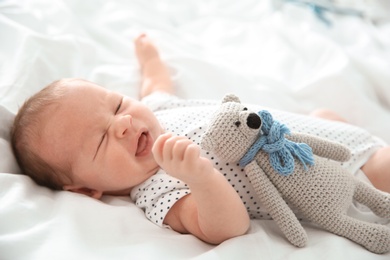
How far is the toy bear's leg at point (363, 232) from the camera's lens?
798 millimetres

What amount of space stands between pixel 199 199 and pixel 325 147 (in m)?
0.30

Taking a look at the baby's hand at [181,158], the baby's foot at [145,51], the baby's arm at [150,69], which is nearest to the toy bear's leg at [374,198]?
the baby's hand at [181,158]

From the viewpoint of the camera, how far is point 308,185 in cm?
83

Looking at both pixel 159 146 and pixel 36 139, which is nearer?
pixel 159 146

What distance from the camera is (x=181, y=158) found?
27.6 inches

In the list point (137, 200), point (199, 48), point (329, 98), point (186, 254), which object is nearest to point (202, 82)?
point (199, 48)

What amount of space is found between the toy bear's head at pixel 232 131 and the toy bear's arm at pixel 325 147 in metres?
0.12

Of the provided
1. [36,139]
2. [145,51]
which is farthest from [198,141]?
[145,51]

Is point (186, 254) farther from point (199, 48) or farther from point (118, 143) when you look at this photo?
Result: point (199, 48)

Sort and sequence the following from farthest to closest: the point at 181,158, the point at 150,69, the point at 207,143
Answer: the point at 150,69
the point at 207,143
the point at 181,158

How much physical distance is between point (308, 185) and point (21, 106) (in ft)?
2.25

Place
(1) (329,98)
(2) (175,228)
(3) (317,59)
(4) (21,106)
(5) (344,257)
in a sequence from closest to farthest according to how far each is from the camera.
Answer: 1. (5) (344,257)
2. (2) (175,228)
3. (4) (21,106)
4. (1) (329,98)
5. (3) (317,59)

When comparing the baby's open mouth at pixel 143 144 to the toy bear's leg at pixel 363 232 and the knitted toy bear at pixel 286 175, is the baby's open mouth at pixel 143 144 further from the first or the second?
the toy bear's leg at pixel 363 232

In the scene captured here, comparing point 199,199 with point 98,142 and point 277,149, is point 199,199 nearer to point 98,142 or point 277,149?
point 277,149
